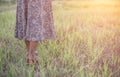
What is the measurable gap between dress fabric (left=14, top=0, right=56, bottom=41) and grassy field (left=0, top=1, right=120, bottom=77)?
171mm

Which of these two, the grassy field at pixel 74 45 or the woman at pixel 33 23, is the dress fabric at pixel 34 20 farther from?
the grassy field at pixel 74 45

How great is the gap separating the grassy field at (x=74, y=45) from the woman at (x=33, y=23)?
0.39 feet

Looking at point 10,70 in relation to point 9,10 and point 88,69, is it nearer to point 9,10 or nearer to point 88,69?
point 88,69

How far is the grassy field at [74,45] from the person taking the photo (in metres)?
1.77

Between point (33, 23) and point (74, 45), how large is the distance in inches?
18.2

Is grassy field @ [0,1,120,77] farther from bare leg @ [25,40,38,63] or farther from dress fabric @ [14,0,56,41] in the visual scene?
dress fabric @ [14,0,56,41]

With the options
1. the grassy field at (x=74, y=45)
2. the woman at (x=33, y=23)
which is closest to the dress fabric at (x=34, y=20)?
Answer: the woman at (x=33, y=23)

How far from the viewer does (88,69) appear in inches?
70.1

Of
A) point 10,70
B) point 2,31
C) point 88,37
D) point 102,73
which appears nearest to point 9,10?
point 2,31

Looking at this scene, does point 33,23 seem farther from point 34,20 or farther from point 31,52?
point 31,52

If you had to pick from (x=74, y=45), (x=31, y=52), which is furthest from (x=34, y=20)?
(x=74, y=45)

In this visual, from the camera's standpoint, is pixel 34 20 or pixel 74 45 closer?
pixel 34 20

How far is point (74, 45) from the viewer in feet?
6.94

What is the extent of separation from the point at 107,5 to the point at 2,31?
0.81m
